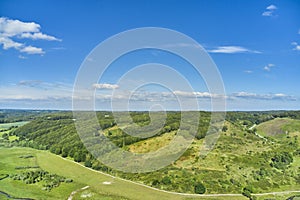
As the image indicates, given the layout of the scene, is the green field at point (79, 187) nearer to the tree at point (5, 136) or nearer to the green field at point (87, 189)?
the green field at point (87, 189)

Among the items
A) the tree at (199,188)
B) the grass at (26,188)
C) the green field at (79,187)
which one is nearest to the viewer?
the green field at (79,187)

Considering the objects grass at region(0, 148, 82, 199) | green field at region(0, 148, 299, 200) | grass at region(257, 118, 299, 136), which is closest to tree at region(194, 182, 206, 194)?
green field at region(0, 148, 299, 200)

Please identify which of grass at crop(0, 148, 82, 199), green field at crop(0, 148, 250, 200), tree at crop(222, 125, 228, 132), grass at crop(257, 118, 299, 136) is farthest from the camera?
grass at crop(257, 118, 299, 136)

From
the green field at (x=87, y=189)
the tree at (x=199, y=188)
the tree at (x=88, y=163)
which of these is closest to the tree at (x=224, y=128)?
the green field at (x=87, y=189)

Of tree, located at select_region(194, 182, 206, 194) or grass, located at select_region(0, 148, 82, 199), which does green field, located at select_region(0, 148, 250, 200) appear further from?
tree, located at select_region(194, 182, 206, 194)

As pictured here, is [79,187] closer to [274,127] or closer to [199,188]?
[199,188]

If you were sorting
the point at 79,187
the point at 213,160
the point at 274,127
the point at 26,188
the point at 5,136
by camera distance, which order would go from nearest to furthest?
the point at 26,188 < the point at 79,187 < the point at 213,160 < the point at 5,136 < the point at 274,127

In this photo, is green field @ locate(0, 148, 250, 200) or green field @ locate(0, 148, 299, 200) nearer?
green field @ locate(0, 148, 299, 200)

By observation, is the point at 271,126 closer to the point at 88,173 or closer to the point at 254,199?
the point at 254,199

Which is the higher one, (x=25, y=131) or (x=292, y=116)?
(x=292, y=116)

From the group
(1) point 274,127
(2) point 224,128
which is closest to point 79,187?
(2) point 224,128

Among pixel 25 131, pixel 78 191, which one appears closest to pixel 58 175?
pixel 78 191
